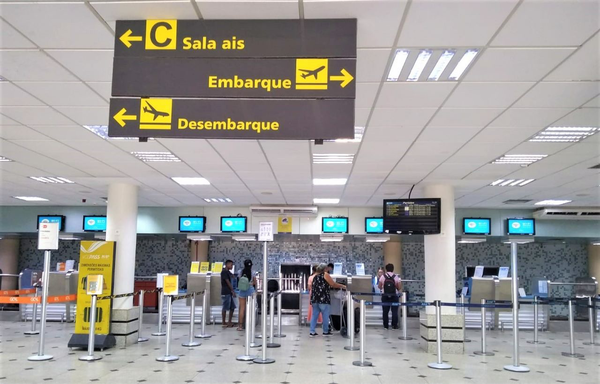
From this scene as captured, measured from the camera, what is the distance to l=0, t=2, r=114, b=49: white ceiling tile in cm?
327

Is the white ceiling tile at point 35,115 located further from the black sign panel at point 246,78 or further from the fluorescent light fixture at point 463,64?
the fluorescent light fixture at point 463,64

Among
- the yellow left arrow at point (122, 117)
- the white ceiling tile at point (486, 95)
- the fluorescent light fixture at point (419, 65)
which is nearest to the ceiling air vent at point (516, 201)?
the white ceiling tile at point (486, 95)

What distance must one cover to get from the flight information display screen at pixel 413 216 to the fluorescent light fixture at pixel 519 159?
183 cm

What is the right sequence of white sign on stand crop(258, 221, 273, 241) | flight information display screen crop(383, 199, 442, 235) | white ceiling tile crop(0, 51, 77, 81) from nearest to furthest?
white ceiling tile crop(0, 51, 77, 81) → white sign on stand crop(258, 221, 273, 241) → flight information display screen crop(383, 199, 442, 235)

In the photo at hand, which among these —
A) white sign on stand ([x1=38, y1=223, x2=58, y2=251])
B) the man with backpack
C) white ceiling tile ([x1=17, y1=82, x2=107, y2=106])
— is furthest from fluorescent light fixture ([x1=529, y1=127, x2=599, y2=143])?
white sign on stand ([x1=38, y1=223, x2=58, y2=251])

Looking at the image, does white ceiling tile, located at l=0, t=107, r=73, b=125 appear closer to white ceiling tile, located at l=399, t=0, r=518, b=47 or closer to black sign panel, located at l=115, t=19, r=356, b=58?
black sign panel, located at l=115, t=19, r=356, b=58

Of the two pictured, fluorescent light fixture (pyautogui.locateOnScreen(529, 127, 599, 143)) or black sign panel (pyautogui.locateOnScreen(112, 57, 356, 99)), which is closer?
black sign panel (pyautogui.locateOnScreen(112, 57, 356, 99))

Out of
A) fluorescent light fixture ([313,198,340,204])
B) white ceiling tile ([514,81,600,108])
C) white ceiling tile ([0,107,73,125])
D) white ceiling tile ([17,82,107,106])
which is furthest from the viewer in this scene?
fluorescent light fixture ([313,198,340,204])

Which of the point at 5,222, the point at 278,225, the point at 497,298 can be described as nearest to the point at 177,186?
the point at 278,225

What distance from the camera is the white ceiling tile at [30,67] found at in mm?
4004

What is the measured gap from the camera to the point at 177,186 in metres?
10.6

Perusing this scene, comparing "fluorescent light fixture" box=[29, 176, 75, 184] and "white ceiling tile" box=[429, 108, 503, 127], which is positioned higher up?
"white ceiling tile" box=[429, 108, 503, 127]

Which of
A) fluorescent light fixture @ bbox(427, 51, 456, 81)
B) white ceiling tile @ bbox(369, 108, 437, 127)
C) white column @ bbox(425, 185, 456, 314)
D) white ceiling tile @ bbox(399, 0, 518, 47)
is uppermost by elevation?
white ceiling tile @ bbox(399, 0, 518, 47)

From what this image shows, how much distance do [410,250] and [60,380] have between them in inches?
501
